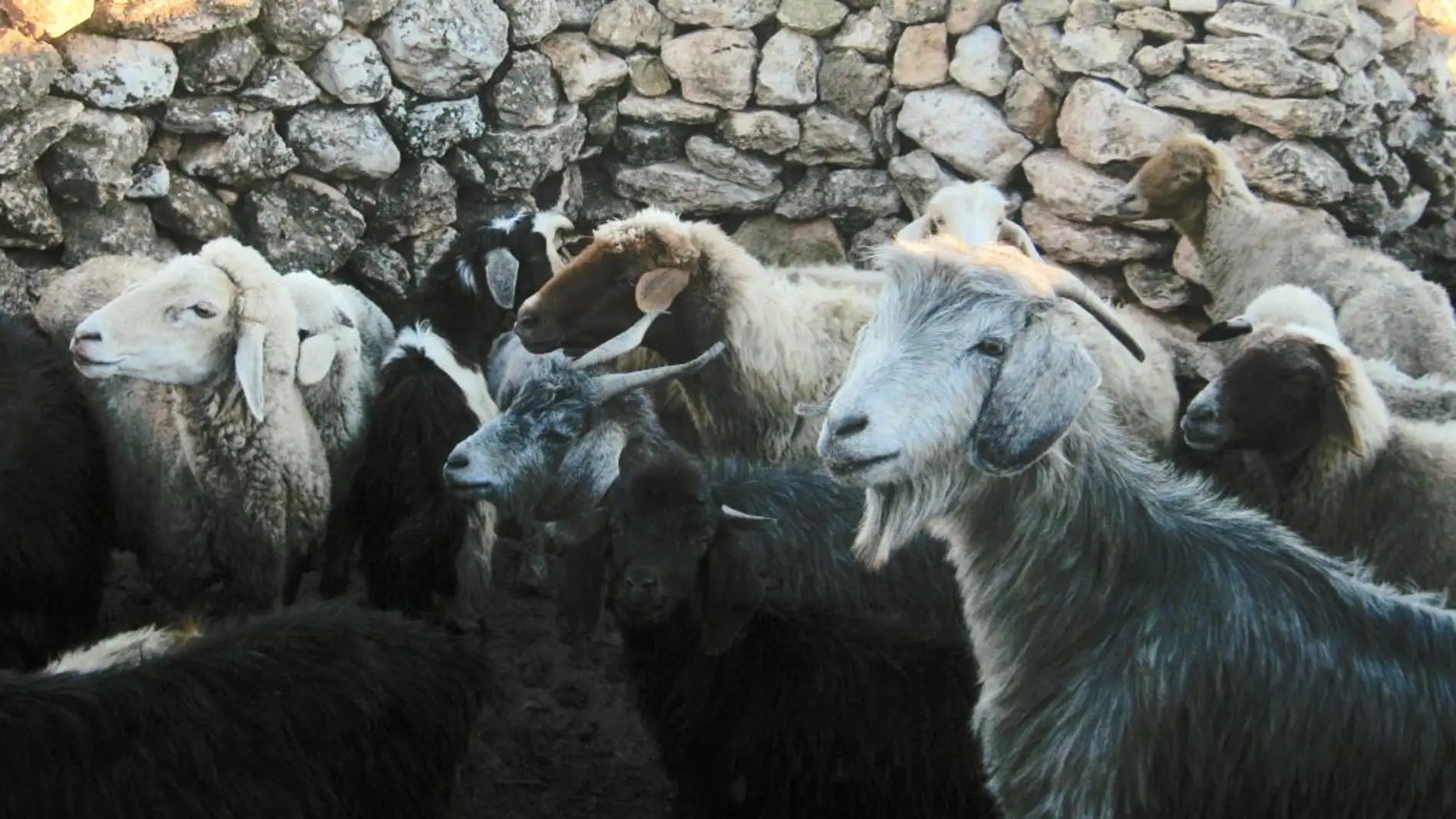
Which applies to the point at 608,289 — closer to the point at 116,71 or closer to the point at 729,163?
the point at 116,71

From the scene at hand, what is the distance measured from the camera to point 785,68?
266 inches

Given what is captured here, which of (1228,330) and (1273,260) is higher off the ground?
(1228,330)

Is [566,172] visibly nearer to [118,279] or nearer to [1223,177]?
[118,279]

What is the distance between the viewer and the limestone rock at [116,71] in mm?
5316

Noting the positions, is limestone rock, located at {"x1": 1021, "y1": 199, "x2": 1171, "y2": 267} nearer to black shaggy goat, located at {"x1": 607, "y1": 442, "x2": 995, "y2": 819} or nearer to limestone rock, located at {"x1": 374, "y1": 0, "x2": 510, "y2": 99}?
limestone rock, located at {"x1": 374, "y1": 0, "x2": 510, "y2": 99}

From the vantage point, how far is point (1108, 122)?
6.32m

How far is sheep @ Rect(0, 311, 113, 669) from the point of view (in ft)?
13.1

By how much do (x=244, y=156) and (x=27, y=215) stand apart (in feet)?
2.89

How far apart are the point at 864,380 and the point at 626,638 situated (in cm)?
130

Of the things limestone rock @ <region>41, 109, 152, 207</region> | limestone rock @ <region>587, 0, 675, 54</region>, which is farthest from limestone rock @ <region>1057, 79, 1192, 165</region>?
limestone rock @ <region>41, 109, 152, 207</region>

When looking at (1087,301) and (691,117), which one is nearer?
(1087,301)

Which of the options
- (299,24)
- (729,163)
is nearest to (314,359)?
(299,24)

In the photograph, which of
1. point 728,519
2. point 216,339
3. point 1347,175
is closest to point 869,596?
point 728,519

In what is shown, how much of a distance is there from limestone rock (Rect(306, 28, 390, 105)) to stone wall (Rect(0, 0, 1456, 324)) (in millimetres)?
10
